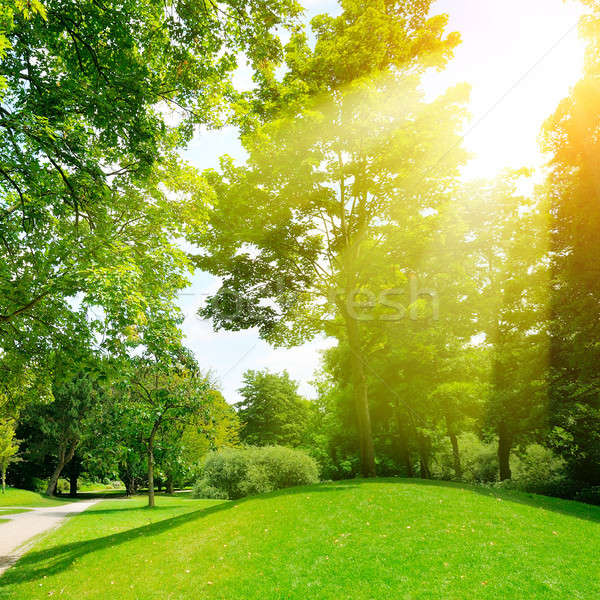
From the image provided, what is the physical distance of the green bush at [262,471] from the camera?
66.5 feet

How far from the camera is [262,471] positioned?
20.4m

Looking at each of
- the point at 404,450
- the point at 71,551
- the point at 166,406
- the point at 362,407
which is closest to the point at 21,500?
the point at 166,406

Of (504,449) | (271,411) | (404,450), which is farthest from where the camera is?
(271,411)

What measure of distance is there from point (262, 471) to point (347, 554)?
46.1 feet

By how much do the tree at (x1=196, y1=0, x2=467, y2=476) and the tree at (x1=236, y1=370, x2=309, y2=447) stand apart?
33.4 meters

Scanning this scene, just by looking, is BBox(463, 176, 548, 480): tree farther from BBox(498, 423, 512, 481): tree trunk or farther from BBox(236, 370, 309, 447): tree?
BBox(236, 370, 309, 447): tree

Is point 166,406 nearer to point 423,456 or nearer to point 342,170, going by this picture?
point 342,170

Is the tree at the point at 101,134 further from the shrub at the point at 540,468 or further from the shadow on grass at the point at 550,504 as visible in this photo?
the shrub at the point at 540,468

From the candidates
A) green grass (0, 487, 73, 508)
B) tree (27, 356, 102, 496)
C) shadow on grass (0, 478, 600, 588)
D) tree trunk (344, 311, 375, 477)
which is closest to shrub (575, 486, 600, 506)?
shadow on grass (0, 478, 600, 588)

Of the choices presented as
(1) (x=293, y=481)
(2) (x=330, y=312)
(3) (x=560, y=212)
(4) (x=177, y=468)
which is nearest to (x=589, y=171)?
(3) (x=560, y=212)

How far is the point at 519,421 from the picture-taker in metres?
17.7

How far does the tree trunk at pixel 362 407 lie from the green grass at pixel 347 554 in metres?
3.42

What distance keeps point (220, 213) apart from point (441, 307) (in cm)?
1307

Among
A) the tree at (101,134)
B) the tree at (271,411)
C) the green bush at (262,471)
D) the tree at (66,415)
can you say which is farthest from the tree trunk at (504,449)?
the tree at (66,415)
